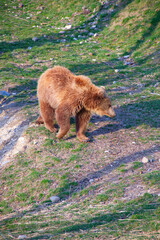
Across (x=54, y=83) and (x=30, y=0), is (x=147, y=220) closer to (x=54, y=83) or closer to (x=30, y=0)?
(x=54, y=83)

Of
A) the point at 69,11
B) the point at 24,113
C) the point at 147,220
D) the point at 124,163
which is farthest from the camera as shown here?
the point at 69,11

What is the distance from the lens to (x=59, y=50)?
15273mm

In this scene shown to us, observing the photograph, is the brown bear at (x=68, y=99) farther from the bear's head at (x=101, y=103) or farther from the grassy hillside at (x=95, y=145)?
the grassy hillside at (x=95, y=145)

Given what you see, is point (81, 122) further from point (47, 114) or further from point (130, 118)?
point (130, 118)

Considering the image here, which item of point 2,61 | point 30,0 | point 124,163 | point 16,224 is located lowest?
point 124,163

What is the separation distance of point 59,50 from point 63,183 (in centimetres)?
1035

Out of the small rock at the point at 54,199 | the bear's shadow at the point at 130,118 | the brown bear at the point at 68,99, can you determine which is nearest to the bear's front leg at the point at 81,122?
the brown bear at the point at 68,99

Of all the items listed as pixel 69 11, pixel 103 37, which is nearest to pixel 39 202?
pixel 103 37

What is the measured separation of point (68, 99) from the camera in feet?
24.3

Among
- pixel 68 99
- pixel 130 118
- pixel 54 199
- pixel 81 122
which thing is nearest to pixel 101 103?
pixel 81 122

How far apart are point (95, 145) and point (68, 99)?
4.33 feet

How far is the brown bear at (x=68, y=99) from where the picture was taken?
739cm

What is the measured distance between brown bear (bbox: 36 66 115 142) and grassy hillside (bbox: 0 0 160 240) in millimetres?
484

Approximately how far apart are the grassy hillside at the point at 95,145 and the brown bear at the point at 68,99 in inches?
19.1
